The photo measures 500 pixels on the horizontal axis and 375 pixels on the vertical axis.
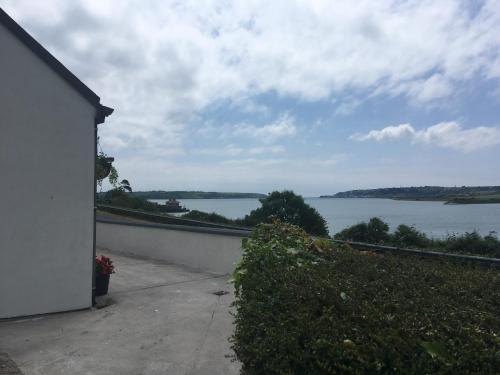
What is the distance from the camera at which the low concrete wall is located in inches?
357

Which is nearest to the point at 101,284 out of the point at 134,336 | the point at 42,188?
the point at 42,188

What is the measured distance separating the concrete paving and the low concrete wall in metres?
1.45

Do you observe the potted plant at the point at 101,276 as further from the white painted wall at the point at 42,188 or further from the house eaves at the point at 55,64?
the house eaves at the point at 55,64

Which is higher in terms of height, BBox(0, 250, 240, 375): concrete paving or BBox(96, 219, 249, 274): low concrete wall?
BBox(96, 219, 249, 274): low concrete wall

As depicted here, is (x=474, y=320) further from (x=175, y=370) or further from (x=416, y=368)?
(x=175, y=370)

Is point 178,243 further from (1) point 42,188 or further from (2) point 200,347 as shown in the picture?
(2) point 200,347

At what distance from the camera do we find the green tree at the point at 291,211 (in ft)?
78.3

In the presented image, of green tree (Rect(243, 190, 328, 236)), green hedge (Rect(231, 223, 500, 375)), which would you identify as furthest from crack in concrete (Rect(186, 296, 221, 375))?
green tree (Rect(243, 190, 328, 236))

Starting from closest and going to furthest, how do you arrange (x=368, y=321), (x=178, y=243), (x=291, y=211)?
(x=368, y=321), (x=178, y=243), (x=291, y=211)

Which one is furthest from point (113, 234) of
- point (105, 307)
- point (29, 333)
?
point (29, 333)

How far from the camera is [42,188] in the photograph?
5.88 m

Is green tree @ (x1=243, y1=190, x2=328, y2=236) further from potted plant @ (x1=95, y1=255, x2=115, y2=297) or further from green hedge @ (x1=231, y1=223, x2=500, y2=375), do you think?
green hedge @ (x1=231, y1=223, x2=500, y2=375)

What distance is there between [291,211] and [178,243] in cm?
1462

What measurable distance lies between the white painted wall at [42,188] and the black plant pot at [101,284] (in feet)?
1.30
